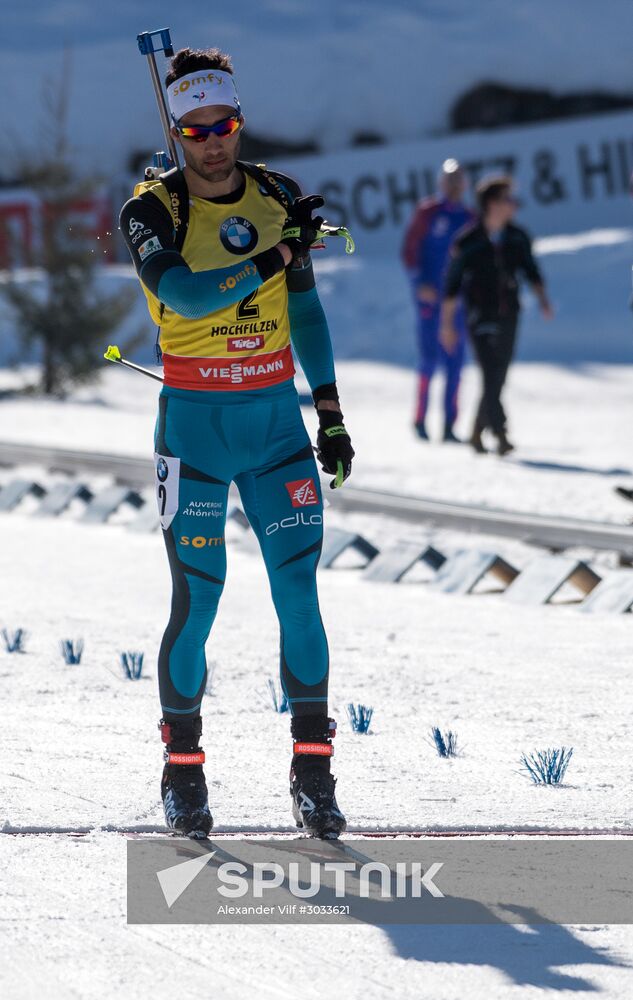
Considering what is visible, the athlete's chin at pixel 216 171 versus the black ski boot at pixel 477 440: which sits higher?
the athlete's chin at pixel 216 171

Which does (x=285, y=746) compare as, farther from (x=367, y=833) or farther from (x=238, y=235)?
(x=238, y=235)

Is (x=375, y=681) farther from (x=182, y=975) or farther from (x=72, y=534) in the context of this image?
(x=72, y=534)

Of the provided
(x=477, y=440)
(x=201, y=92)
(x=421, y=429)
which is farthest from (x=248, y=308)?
(x=421, y=429)

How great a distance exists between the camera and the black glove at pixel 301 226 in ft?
15.4

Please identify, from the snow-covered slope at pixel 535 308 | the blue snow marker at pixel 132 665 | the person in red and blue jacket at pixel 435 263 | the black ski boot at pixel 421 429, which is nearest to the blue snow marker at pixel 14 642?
the blue snow marker at pixel 132 665

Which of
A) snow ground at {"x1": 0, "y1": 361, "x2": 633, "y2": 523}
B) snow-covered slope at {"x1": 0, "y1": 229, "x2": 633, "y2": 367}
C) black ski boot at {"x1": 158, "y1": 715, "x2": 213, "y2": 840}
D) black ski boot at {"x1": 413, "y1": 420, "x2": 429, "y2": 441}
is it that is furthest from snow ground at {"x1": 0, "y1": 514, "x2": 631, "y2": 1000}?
snow-covered slope at {"x1": 0, "y1": 229, "x2": 633, "y2": 367}

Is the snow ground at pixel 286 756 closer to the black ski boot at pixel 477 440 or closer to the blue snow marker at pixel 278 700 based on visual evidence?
the blue snow marker at pixel 278 700

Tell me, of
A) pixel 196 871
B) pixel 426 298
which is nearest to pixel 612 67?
pixel 426 298

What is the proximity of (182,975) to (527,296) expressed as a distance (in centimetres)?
1956

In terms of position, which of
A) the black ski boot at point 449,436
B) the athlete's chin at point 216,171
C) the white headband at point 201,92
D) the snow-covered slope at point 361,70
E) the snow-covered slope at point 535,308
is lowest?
the snow-covered slope at point 535,308

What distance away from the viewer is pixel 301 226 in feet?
15.6

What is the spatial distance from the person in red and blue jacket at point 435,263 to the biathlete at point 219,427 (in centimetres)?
872

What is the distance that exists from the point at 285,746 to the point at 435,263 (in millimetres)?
8610

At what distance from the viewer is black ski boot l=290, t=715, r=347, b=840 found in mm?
4453
